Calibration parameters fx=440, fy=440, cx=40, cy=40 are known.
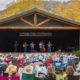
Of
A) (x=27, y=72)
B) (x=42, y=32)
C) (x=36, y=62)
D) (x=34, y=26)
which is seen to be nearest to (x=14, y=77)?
(x=27, y=72)

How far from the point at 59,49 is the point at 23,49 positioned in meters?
2.91

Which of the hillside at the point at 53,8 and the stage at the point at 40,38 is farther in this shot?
the hillside at the point at 53,8

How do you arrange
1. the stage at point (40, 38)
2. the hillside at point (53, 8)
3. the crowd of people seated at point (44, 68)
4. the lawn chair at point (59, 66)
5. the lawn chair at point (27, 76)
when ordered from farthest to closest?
the hillside at point (53, 8), the stage at point (40, 38), the lawn chair at point (59, 66), the lawn chair at point (27, 76), the crowd of people seated at point (44, 68)

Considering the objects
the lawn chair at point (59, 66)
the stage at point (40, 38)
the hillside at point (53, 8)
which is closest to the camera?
the lawn chair at point (59, 66)

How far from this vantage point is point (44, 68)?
2419 centimetres

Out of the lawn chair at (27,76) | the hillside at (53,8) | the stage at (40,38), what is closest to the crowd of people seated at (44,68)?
the lawn chair at (27,76)

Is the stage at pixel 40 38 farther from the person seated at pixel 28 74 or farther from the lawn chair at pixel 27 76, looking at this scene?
the lawn chair at pixel 27 76

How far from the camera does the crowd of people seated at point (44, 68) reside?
21.8 m

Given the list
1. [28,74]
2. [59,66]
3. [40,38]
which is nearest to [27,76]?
[28,74]

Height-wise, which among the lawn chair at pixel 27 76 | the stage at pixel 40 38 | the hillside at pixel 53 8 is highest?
the hillside at pixel 53 8

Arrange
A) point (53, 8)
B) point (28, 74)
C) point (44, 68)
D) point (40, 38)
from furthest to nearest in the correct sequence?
point (53, 8) < point (40, 38) < point (44, 68) < point (28, 74)

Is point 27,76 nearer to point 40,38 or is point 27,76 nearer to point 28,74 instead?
Answer: point 28,74

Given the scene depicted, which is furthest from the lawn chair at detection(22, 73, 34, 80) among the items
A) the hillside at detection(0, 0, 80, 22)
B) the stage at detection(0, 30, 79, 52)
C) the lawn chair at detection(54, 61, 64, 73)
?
the hillside at detection(0, 0, 80, 22)

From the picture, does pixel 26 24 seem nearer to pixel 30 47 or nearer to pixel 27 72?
pixel 30 47
